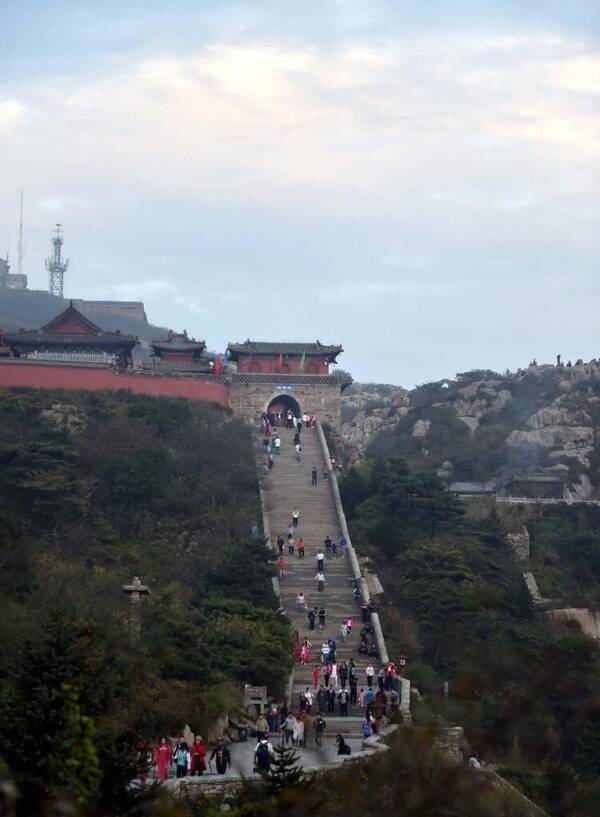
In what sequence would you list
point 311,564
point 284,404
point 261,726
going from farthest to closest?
point 284,404, point 311,564, point 261,726

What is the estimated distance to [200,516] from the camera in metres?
38.2

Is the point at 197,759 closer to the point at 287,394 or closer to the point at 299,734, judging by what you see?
the point at 299,734

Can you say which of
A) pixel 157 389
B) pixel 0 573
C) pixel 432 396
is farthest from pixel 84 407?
pixel 432 396

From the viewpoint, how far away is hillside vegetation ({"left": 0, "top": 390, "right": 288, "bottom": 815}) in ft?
51.0

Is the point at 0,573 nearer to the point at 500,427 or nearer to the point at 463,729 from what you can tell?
the point at 463,729

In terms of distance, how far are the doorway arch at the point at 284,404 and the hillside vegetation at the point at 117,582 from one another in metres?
4.43

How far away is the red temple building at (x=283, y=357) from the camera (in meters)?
51.5

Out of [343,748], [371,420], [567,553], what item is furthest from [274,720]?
[371,420]

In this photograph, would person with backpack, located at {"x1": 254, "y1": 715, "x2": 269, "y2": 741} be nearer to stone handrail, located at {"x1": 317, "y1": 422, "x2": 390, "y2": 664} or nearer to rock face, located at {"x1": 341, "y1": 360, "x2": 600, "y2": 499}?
Answer: stone handrail, located at {"x1": 317, "y1": 422, "x2": 390, "y2": 664}

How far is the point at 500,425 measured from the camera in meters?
62.1

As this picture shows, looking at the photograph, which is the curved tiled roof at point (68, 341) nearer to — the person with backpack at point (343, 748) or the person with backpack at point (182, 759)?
the person with backpack at point (343, 748)

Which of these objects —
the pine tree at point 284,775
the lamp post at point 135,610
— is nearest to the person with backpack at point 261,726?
the lamp post at point 135,610

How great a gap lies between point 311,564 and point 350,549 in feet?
3.94

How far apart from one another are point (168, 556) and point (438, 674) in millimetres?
8162
